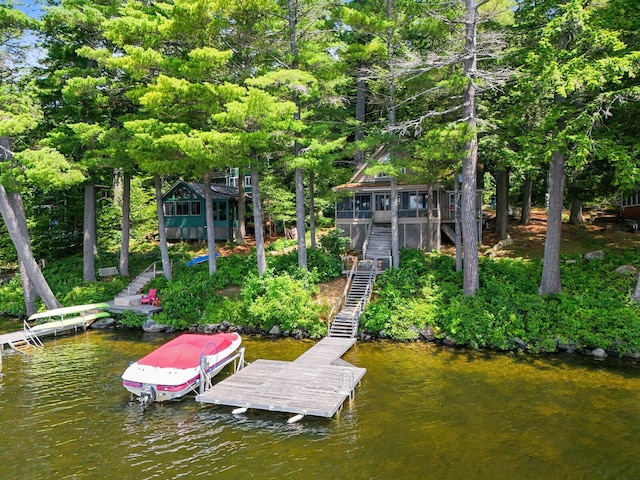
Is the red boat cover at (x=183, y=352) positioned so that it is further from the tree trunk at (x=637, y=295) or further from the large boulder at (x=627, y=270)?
the large boulder at (x=627, y=270)

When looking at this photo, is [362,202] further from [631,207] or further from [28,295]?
[28,295]

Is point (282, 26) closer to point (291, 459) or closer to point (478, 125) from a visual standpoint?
point (478, 125)

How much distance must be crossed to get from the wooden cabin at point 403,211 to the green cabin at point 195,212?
10550 mm

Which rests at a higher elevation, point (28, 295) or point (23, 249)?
point (23, 249)

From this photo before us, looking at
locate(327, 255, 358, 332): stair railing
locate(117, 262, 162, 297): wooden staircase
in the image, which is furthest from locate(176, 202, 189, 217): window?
locate(327, 255, 358, 332): stair railing

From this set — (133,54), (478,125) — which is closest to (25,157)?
(133,54)

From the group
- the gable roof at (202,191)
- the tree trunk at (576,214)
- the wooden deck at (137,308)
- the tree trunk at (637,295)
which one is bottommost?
the wooden deck at (137,308)

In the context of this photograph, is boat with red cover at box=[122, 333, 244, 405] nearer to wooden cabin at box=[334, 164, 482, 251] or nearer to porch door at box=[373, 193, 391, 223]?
wooden cabin at box=[334, 164, 482, 251]

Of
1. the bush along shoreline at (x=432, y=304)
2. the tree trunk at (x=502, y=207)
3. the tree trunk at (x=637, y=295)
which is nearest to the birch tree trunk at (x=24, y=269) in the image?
the bush along shoreline at (x=432, y=304)

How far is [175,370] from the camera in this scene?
1215cm

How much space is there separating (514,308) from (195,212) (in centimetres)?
2457

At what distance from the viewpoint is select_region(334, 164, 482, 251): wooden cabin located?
24.2 meters

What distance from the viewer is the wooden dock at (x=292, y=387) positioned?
10.9 m

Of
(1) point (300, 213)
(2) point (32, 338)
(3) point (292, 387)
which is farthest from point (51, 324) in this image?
(3) point (292, 387)
